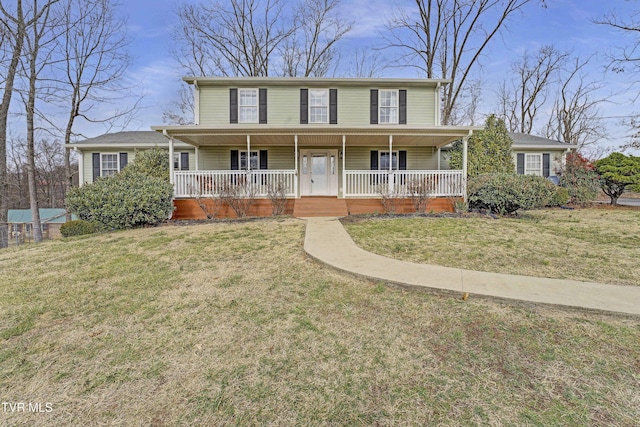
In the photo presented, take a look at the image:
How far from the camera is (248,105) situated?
14.3m

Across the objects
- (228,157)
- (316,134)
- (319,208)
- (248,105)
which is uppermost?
(248,105)

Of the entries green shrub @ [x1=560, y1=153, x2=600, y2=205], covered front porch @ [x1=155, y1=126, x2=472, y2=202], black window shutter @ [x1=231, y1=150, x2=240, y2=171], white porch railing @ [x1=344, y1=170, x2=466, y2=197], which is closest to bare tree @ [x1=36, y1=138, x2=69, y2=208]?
black window shutter @ [x1=231, y1=150, x2=240, y2=171]

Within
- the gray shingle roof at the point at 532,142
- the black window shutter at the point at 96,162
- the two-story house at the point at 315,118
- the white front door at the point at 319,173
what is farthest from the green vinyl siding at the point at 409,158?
the black window shutter at the point at 96,162

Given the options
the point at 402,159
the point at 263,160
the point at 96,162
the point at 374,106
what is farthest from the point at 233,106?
the point at 402,159

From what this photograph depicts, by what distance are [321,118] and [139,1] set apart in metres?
9.52

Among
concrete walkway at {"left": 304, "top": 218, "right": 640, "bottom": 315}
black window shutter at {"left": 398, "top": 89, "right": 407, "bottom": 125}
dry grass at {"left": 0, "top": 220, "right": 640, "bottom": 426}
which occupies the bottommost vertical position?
dry grass at {"left": 0, "top": 220, "right": 640, "bottom": 426}

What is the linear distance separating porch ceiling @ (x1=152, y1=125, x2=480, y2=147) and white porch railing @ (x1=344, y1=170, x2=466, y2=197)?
1453 millimetres

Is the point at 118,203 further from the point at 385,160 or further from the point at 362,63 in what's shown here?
the point at 362,63

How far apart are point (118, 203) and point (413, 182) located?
9774mm

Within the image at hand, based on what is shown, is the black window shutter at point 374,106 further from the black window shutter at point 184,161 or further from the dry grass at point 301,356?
the dry grass at point 301,356

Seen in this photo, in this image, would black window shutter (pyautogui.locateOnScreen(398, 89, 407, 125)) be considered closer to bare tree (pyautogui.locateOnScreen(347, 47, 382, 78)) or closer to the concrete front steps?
the concrete front steps

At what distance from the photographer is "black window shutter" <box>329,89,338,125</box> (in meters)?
14.4

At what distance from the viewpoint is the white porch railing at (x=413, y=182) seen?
11.4m

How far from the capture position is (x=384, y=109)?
14539 millimetres
